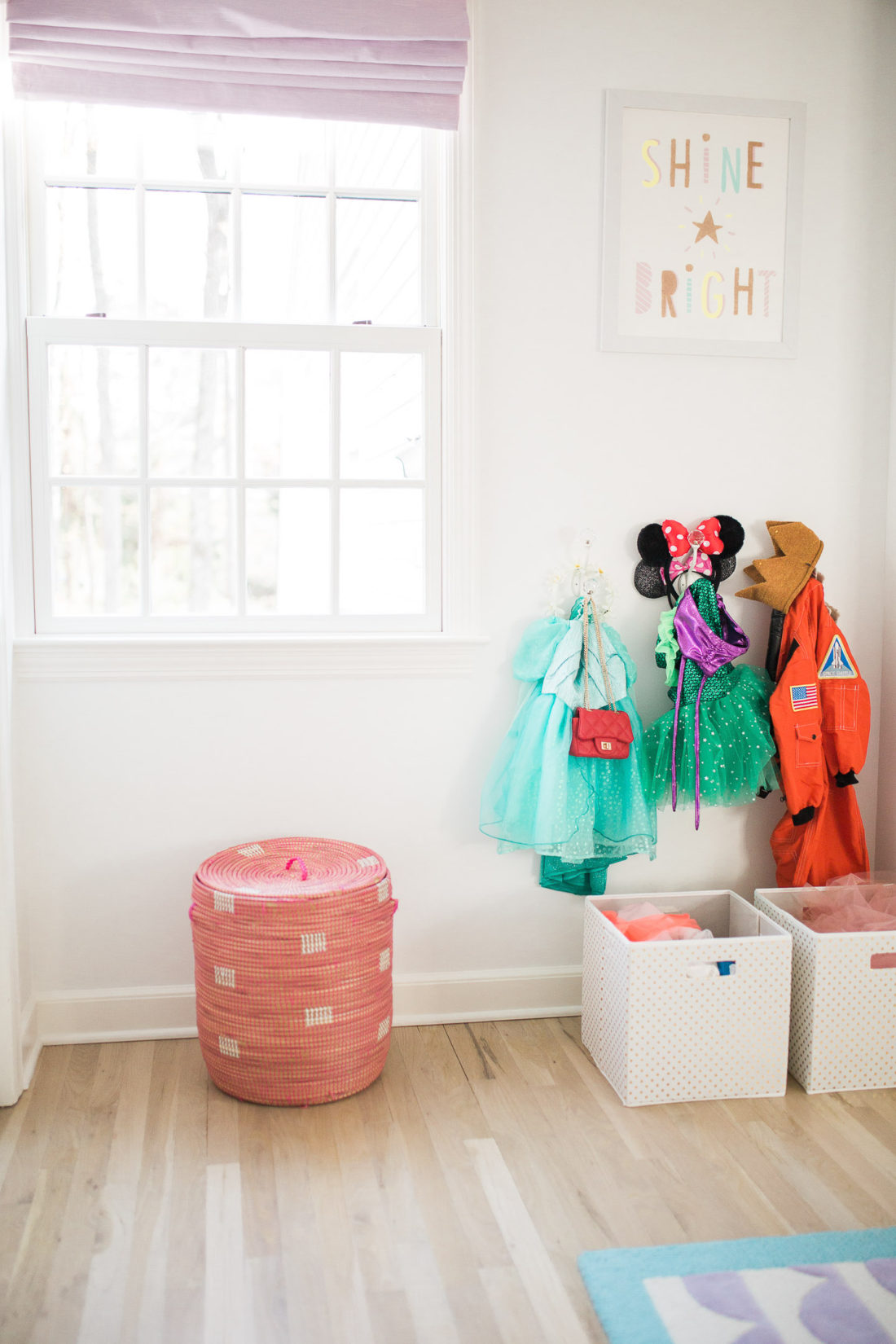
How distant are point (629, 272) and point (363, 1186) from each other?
210 cm

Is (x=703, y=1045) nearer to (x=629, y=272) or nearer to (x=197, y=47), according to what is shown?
(x=629, y=272)

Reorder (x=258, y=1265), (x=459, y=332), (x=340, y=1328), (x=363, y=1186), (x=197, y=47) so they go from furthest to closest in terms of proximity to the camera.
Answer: (x=459, y=332)
(x=197, y=47)
(x=363, y=1186)
(x=258, y=1265)
(x=340, y=1328)

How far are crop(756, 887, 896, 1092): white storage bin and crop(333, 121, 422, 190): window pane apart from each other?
2005mm

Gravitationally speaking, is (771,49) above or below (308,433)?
above

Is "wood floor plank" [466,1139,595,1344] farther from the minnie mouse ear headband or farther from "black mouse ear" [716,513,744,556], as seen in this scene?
"black mouse ear" [716,513,744,556]

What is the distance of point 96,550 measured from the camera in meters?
2.50

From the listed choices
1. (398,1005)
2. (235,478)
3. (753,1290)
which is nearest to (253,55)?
(235,478)

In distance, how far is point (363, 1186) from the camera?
1942 millimetres

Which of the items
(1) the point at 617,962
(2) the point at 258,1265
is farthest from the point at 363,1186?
(1) the point at 617,962

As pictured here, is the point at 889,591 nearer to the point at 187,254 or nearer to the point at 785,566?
the point at 785,566

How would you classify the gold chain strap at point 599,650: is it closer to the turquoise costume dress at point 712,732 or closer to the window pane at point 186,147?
the turquoise costume dress at point 712,732

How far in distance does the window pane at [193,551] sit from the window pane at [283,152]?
0.75 metres

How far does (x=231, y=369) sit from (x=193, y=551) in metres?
0.44

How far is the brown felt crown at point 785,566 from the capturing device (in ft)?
8.41
